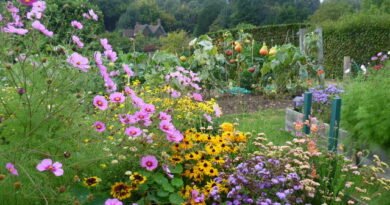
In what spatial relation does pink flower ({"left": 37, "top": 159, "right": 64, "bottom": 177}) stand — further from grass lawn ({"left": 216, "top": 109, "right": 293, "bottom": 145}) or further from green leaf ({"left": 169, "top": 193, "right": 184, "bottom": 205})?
grass lawn ({"left": 216, "top": 109, "right": 293, "bottom": 145})

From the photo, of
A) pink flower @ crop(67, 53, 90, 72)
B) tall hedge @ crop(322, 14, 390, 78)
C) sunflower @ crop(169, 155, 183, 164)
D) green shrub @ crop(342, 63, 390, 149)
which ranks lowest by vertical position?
tall hedge @ crop(322, 14, 390, 78)

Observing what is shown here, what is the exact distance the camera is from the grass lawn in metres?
4.86

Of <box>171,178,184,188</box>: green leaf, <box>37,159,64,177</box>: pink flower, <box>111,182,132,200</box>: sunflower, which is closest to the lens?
<box>37,159,64,177</box>: pink flower

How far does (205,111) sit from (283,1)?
33.0 m

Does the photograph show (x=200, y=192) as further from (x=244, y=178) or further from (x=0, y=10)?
(x=0, y=10)

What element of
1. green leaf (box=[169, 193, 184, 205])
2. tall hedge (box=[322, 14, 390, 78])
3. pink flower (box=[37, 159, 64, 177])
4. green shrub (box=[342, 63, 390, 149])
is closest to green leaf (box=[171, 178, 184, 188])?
green leaf (box=[169, 193, 184, 205])

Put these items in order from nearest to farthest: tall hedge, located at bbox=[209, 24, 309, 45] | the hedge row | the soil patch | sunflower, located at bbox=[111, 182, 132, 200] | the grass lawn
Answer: sunflower, located at bbox=[111, 182, 132, 200]
the grass lawn
the soil patch
the hedge row
tall hedge, located at bbox=[209, 24, 309, 45]

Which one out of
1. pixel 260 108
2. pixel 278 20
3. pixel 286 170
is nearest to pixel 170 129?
pixel 286 170

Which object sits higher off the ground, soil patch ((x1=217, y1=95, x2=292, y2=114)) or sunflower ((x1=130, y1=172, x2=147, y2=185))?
sunflower ((x1=130, y1=172, x2=147, y2=185))

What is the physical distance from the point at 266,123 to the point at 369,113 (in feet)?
7.24

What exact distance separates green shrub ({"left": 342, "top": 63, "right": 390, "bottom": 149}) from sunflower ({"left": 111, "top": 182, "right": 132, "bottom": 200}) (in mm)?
2000

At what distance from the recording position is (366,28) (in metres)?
13.3

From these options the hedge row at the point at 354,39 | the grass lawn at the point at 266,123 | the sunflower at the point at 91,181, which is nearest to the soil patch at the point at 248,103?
the grass lawn at the point at 266,123

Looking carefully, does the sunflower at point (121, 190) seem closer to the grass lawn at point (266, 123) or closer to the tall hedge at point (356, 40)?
the grass lawn at point (266, 123)
